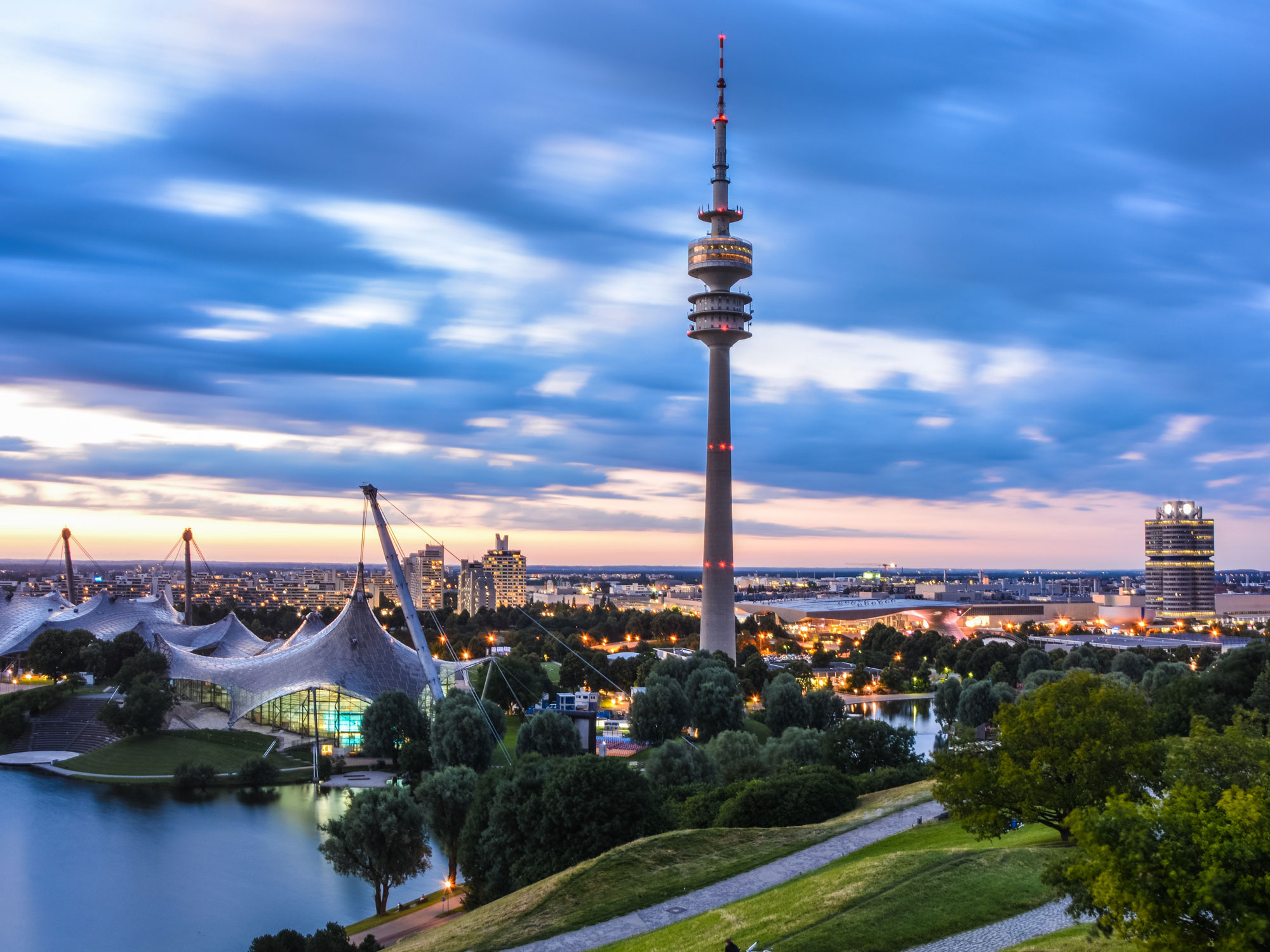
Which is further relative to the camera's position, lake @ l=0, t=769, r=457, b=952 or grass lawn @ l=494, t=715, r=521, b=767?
grass lawn @ l=494, t=715, r=521, b=767

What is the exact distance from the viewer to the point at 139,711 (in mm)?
56438

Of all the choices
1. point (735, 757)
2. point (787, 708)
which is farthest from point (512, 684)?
point (735, 757)

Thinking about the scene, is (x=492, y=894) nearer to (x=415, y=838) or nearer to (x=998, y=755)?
(x=415, y=838)

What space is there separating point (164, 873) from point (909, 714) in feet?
189

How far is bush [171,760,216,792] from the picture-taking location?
5022 centimetres

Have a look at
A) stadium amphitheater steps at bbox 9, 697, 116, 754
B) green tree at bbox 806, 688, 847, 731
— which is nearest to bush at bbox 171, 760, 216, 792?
stadium amphitheater steps at bbox 9, 697, 116, 754

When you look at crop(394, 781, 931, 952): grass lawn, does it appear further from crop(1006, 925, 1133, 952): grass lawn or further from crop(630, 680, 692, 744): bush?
crop(630, 680, 692, 744): bush

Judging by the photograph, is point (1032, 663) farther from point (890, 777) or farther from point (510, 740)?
point (890, 777)

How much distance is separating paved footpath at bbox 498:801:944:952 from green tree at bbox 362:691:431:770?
32422mm

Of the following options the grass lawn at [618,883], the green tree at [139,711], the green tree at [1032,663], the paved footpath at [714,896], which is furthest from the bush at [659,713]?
the green tree at [1032,663]

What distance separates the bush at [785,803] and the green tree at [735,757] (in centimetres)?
851

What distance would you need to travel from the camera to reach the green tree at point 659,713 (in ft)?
189

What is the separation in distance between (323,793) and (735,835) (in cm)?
2860

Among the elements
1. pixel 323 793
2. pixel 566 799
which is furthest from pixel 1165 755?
pixel 323 793
